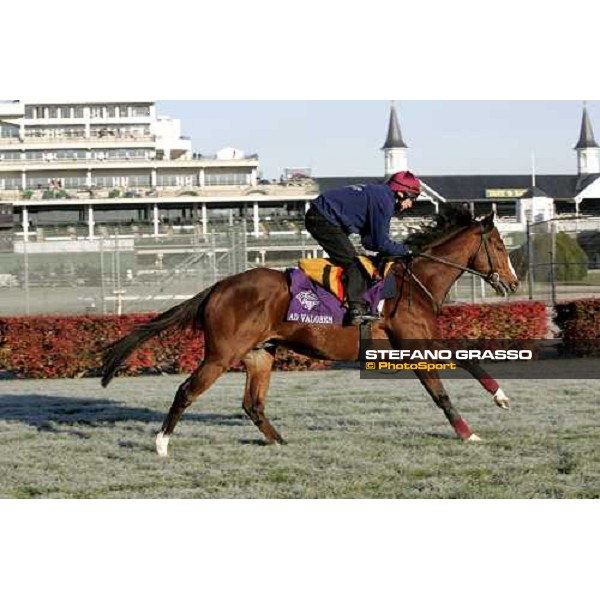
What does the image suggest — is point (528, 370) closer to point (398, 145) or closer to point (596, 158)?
point (398, 145)

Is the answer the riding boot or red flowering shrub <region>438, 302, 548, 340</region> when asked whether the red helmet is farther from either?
red flowering shrub <region>438, 302, 548, 340</region>

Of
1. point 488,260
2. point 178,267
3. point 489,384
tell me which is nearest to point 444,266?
point 488,260

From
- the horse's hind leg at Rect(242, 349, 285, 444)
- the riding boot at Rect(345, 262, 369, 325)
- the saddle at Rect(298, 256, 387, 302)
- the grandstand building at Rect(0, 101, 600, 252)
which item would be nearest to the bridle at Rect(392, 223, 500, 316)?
the saddle at Rect(298, 256, 387, 302)

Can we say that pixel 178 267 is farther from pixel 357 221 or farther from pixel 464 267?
pixel 357 221

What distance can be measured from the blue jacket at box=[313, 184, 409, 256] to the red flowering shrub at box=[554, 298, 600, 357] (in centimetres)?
677

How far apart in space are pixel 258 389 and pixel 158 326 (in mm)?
843

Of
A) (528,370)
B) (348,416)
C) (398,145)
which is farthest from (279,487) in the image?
(398,145)

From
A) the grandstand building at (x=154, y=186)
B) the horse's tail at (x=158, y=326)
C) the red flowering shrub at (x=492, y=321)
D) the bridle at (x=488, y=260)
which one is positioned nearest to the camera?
the horse's tail at (x=158, y=326)

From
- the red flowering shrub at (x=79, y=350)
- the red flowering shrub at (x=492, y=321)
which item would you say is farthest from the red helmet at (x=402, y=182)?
the red flowering shrub at (x=492, y=321)

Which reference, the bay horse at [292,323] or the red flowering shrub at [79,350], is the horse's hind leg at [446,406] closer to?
the bay horse at [292,323]

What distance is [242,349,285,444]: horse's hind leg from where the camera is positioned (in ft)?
23.6

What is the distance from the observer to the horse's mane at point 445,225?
765 centimetres

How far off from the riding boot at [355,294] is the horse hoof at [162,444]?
147 centimetres

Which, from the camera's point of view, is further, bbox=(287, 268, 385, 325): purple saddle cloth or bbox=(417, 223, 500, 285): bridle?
bbox=(417, 223, 500, 285): bridle
